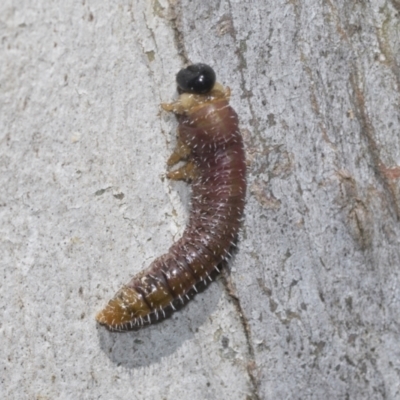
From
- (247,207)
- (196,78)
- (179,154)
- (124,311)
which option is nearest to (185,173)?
(179,154)

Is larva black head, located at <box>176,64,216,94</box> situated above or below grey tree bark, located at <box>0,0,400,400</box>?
above

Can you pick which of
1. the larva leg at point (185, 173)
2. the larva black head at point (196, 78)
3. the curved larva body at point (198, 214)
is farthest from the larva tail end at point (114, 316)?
the larva black head at point (196, 78)

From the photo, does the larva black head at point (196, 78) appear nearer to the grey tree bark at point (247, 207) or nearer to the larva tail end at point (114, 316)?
the grey tree bark at point (247, 207)

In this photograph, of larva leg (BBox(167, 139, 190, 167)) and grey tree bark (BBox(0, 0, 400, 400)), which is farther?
larva leg (BBox(167, 139, 190, 167))

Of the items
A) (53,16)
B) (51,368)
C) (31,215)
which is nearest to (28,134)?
(31,215)

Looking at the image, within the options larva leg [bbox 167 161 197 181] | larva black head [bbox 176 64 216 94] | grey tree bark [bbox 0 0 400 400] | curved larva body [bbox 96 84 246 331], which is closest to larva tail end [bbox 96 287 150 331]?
curved larva body [bbox 96 84 246 331]

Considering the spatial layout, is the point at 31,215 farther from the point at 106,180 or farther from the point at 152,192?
the point at 152,192

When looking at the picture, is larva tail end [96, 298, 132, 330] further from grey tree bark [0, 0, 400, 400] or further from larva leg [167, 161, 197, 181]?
larva leg [167, 161, 197, 181]
